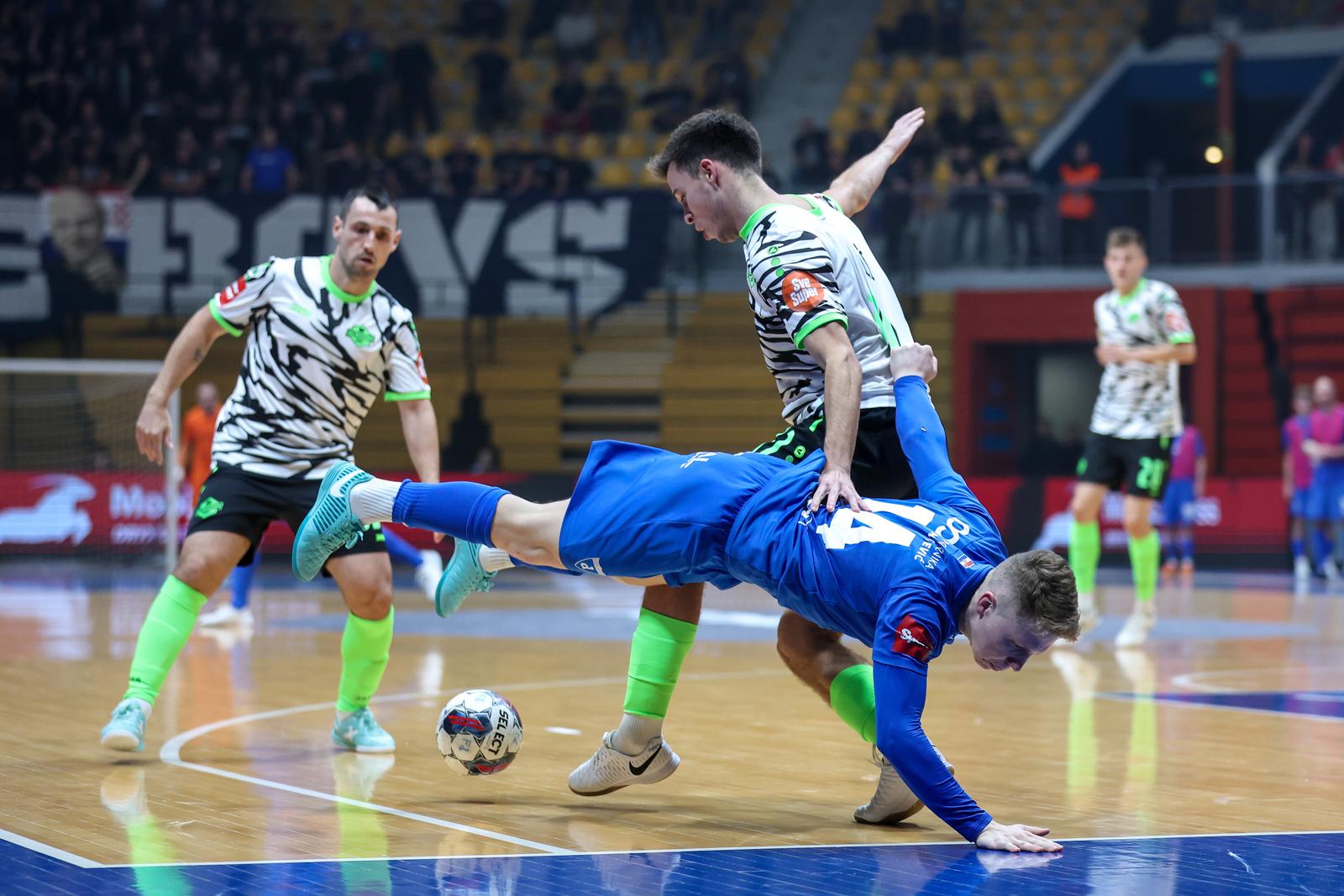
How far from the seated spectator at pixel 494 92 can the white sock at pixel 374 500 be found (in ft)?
66.3

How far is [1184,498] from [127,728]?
14948 mm

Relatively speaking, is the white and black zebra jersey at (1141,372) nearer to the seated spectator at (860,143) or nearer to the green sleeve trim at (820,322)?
the green sleeve trim at (820,322)

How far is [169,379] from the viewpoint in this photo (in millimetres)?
6613

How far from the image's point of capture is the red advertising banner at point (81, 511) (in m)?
17.1

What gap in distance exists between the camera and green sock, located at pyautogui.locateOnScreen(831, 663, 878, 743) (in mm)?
5398

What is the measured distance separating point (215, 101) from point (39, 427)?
24.6ft

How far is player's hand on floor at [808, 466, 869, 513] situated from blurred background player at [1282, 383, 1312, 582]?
14431mm

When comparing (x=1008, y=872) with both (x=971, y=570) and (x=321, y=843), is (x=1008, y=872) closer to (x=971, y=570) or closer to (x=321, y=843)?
(x=971, y=570)

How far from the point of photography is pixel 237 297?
6.77 m

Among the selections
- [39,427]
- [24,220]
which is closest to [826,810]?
[39,427]

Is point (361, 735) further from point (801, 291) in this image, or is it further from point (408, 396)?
point (801, 291)

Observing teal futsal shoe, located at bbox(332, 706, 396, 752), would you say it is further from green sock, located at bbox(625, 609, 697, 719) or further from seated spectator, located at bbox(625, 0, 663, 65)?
seated spectator, located at bbox(625, 0, 663, 65)

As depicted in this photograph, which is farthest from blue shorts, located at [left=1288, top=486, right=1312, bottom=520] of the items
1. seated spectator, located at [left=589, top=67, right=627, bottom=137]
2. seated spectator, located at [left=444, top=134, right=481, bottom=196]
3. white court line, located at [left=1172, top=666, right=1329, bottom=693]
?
seated spectator, located at [left=589, top=67, right=627, bottom=137]

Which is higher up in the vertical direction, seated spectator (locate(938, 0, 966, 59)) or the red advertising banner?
seated spectator (locate(938, 0, 966, 59))
